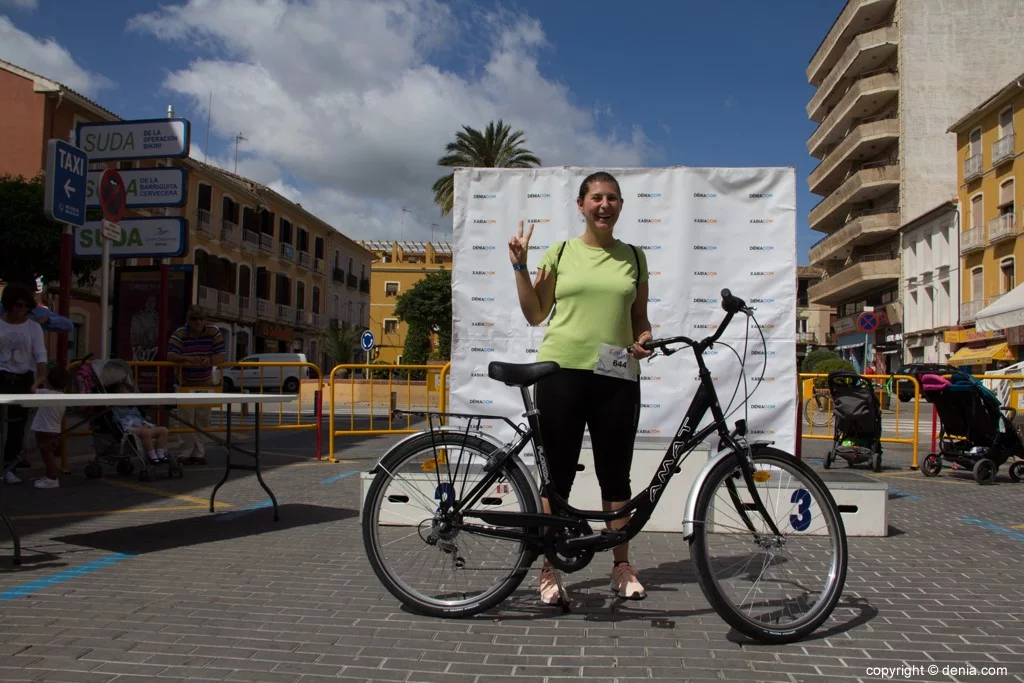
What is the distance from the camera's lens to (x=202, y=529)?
18.7 ft

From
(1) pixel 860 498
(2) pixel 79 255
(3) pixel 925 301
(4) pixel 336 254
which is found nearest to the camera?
(1) pixel 860 498

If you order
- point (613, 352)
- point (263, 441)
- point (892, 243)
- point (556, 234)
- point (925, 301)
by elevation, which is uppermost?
point (892, 243)

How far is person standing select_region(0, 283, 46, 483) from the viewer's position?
699 cm

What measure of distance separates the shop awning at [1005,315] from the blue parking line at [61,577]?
13.1 metres

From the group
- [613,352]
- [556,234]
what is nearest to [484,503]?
[613,352]

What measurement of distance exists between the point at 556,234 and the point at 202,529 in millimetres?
3365

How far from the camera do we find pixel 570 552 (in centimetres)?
356

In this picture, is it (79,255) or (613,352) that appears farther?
(79,255)

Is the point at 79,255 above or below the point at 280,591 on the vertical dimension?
above

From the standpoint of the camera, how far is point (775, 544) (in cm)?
350

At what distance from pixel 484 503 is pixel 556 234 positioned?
292cm

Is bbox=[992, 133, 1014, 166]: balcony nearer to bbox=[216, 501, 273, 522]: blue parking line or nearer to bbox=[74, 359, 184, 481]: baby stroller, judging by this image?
bbox=[74, 359, 184, 481]: baby stroller

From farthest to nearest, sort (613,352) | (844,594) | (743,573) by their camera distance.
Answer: (844,594), (613,352), (743,573)

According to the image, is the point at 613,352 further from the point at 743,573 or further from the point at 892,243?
the point at 892,243
